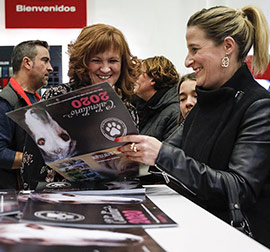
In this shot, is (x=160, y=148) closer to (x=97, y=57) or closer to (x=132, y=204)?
(x=132, y=204)

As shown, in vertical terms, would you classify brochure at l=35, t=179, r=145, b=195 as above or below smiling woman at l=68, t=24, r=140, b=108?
below

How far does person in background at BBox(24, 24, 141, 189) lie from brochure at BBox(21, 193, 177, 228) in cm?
54

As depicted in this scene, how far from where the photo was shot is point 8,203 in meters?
1.09

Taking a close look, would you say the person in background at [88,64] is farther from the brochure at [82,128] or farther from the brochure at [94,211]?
the brochure at [94,211]

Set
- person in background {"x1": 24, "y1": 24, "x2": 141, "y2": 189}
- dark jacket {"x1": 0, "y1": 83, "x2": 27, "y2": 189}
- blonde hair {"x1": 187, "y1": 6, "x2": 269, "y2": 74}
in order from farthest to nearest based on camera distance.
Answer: dark jacket {"x1": 0, "y1": 83, "x2": 27, "y2": 189} < person in background {"x1": 24, "y1": 24, "x2": 141, "y2": 189} < blonde hair {"x1": 187, "y1": 6, "x2": 269, "y2": 74}

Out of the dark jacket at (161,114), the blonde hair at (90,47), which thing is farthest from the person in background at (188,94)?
the blonde hair at (90,47)

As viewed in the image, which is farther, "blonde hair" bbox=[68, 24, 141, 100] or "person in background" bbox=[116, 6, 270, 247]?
"blonde hair" bbox=[68, 24, 141, 100]

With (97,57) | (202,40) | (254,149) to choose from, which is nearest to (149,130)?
(97,57)

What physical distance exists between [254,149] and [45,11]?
397 centimetres

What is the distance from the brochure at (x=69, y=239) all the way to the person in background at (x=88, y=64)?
2.97ft

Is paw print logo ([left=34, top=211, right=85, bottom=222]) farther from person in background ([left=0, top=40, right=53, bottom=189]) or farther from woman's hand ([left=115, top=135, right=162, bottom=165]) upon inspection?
person in background ([left=0, top=40, right=53, bottom=189])

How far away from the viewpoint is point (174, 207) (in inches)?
47.0

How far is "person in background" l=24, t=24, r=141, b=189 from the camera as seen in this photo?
1.77 metres

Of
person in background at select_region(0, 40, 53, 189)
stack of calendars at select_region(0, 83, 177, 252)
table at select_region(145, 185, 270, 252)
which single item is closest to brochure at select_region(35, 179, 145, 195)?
stack of calendars at select_region(0, 83, 177, 252)
